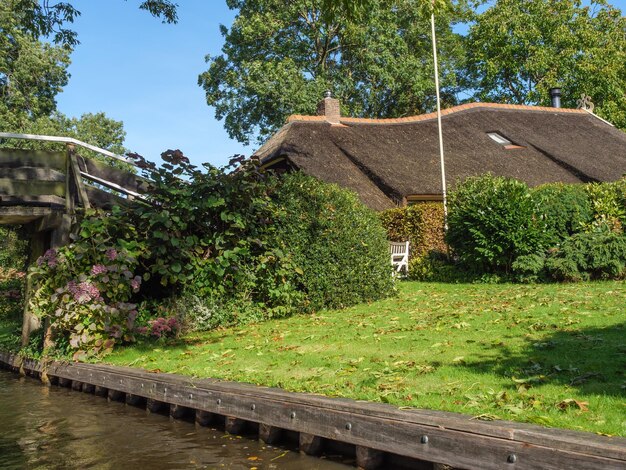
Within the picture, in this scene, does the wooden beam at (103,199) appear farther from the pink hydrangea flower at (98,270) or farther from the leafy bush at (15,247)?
the leafy bush at (15,247)

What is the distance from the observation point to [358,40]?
3694 cm

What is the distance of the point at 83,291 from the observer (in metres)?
10.0

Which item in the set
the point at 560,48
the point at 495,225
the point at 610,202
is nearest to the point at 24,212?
the point at 495,225

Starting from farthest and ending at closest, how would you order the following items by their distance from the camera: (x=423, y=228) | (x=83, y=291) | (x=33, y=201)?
(x=423, y=228) < (x=33, y=201) < (x=83, y=291)

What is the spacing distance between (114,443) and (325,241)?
6.99 m

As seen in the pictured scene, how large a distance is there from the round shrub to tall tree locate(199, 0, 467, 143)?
22476mm

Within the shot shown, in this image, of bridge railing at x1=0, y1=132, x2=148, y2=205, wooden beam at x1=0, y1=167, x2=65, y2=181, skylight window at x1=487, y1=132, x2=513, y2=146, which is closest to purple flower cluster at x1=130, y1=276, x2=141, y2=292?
bridge railing at x1=0, y1=132, x2=148, y2=205

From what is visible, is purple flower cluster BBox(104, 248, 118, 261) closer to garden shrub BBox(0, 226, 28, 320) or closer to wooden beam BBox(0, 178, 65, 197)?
wooden beam BBox(0, 178, 65, 197)

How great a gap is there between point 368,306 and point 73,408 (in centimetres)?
622

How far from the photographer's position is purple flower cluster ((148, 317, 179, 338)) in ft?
36.4

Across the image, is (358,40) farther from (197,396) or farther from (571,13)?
(197,396)

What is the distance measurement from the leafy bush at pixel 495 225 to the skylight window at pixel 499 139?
11545 mm

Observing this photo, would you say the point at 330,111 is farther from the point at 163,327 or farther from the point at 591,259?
the point at 163,327

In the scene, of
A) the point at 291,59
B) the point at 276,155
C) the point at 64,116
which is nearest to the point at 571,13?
the point at 291,59
